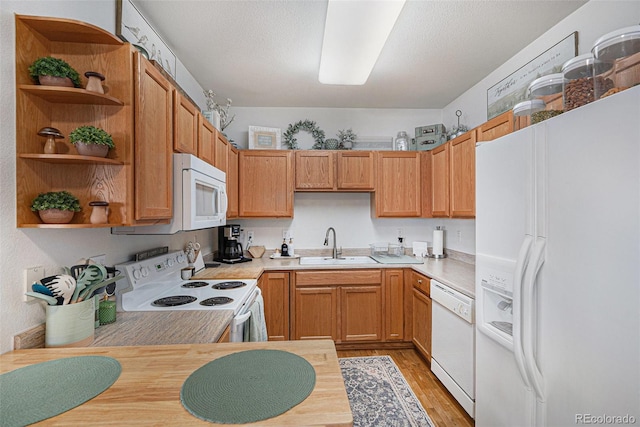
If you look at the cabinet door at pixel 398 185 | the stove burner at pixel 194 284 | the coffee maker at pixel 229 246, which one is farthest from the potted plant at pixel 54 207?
the cabinet door at pixel 398 185

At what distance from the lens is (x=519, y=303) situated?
1263 millimetres

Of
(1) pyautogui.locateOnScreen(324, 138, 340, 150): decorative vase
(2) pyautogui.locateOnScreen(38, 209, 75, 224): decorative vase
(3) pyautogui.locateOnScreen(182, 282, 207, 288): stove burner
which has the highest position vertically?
(1) pyautogui.locateOnScreen(324, 138, 340, 150): decorative vase

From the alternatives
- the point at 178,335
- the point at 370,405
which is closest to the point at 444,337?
the point at 370,405

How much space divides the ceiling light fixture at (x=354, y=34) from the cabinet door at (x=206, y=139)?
98cm

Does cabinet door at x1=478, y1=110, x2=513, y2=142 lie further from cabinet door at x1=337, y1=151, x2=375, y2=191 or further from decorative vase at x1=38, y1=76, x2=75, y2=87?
decorative vase at x1=38, y1=76, x2=75, y2=87

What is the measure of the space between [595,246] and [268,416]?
1149 mm

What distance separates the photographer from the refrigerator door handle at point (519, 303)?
4.10 ft

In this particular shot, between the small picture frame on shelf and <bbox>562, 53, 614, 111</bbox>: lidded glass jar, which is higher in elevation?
the small picture frame on shelf

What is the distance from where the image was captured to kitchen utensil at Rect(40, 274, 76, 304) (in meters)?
1.11

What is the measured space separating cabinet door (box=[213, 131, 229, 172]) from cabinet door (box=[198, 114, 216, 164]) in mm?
85

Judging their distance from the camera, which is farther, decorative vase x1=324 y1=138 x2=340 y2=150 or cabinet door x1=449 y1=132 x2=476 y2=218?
decorative vase x1=324 y1=138 x2=340 y2=150

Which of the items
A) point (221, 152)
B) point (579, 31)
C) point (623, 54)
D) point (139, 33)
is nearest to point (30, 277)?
point (139, 33)

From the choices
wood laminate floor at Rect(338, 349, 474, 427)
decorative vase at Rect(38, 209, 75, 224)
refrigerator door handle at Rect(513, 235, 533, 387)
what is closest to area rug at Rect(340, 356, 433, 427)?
wood laminate floor at Rect(338, 349, 474, 427)

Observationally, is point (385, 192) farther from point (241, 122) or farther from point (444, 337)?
point (241, 122)
